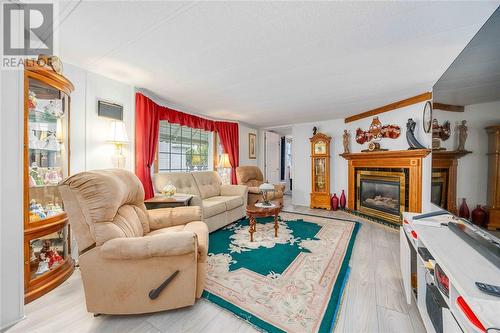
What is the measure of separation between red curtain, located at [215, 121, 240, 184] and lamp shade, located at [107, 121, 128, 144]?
2372 millimetres

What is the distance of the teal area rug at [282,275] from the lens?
144 cm

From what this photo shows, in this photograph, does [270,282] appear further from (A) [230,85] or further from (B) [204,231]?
(A) [230,85]

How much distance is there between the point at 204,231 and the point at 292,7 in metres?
1.93

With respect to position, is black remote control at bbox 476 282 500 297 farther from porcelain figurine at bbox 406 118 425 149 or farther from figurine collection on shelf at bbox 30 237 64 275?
porcelain figurine at bbox 406 118 425 149

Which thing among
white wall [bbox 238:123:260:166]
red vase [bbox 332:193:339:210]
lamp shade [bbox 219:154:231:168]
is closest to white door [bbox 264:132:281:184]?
white wall [bbox 238:123:260:166]

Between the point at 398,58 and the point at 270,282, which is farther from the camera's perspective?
the point at 398,58

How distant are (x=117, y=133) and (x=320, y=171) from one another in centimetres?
427

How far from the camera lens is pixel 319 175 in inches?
195

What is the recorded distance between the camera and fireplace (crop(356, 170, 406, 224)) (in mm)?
3510

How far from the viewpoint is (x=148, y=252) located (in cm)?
132

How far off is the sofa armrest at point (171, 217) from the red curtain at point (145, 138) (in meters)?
1.06

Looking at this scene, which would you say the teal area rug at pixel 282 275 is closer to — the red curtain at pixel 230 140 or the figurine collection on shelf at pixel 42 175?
the figurine collection on shelf at pixel 42 175

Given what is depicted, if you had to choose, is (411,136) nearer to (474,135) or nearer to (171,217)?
(474,135)

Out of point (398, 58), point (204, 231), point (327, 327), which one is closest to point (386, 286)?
point (327, 327)
